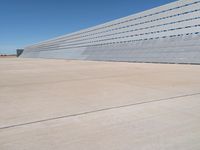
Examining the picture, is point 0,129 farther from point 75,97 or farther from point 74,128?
point 75,97

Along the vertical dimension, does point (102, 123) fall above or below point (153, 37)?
below

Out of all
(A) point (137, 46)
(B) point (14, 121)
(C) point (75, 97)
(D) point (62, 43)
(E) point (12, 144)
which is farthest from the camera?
(D) point (62, 43)

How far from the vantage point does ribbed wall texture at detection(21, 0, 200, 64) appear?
23.5 metres

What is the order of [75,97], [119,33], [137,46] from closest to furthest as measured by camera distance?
1. [75,97]
2. [137,46]
3. [119,33]

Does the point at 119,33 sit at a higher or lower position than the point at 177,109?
higher

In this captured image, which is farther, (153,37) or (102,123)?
(153,37)

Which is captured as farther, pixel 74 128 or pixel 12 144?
pixel 74 128

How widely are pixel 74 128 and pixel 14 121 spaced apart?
1.11 meters

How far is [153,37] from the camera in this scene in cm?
3103

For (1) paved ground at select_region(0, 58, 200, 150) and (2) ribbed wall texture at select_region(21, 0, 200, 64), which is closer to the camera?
(1) paved ground at select_region(0, 58, 200, 150)

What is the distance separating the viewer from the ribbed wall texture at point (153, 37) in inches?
925

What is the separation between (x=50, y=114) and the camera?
158 inches

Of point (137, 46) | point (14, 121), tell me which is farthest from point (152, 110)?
point (137, 46)

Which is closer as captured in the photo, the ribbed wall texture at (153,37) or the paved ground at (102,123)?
the paved ground at (102,123)
